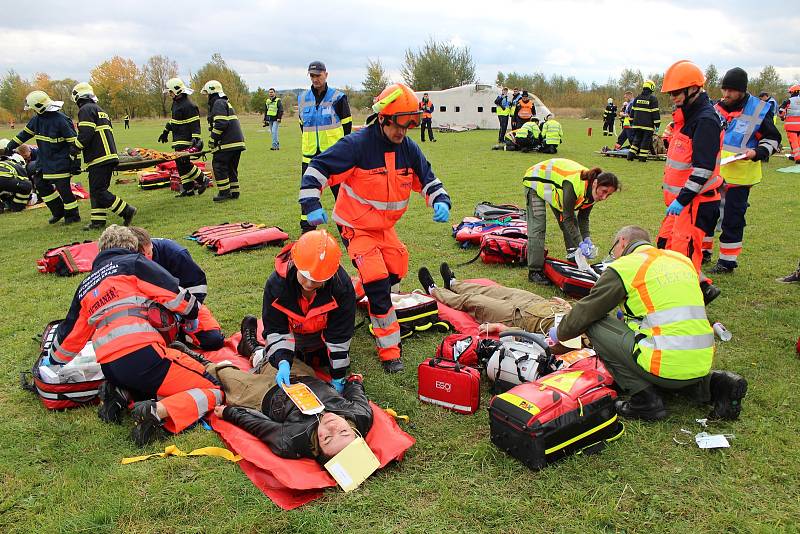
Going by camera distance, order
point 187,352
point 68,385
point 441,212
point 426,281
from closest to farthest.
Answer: point 68,385
point 187,352
point 441,212
point 426,281

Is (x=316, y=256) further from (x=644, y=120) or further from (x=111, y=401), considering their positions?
(x=644, y=120)

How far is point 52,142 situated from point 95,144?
842 mm

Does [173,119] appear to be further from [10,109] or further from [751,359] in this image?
[10,109]

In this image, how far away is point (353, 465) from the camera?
3207 mm

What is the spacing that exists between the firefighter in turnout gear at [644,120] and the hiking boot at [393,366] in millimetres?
14201

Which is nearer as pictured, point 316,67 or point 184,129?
point 316,67

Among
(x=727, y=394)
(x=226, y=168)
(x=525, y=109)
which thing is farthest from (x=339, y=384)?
(x=525, y=109)

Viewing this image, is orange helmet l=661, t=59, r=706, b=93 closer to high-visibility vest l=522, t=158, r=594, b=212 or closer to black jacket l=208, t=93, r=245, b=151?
high-visibility vest l=522, t=158, r=594, b=212

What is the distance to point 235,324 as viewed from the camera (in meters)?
5.71

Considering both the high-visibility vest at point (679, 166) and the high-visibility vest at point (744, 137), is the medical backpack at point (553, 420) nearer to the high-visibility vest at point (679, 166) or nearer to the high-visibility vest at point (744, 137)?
the high-visibility vest at point (679, 166)

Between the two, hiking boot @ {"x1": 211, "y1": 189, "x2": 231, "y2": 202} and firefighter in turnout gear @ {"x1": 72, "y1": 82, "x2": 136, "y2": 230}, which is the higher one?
firefighter in turnout gear @ {"x1": 72, "y1": 82, "x2": 136, "y2": 230}

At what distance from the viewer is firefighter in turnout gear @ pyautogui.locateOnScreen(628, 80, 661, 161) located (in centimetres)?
1551

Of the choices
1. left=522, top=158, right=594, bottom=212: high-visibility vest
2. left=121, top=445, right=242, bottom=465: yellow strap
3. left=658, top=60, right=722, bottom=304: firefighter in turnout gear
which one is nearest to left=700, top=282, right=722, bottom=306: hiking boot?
left=658, top=60, right=722, bottom=304: firefighter in turnout gear

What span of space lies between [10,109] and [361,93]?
133 feet
